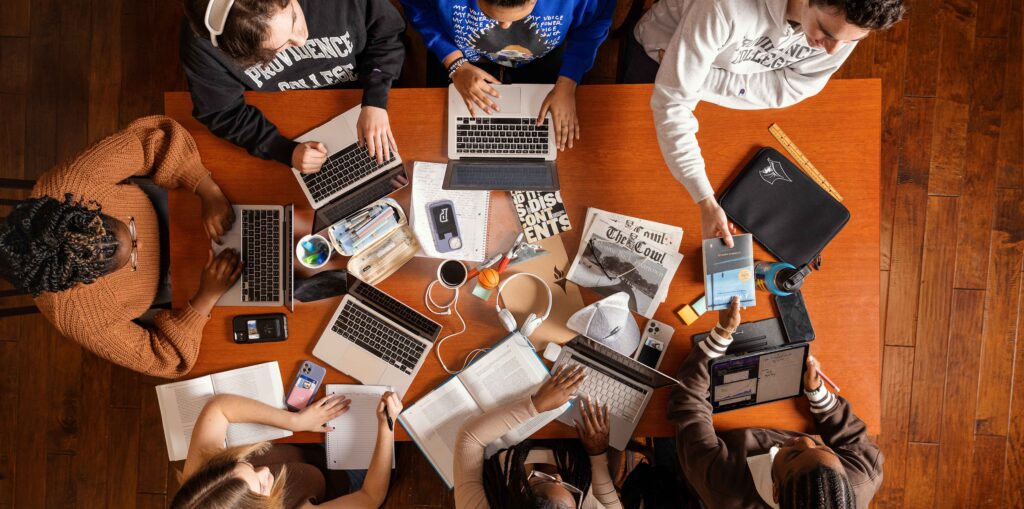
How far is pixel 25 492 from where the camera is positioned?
8.23ft

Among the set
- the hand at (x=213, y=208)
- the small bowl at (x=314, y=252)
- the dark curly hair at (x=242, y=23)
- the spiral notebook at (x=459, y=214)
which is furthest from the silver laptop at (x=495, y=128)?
the hand at (x=213, y=208)

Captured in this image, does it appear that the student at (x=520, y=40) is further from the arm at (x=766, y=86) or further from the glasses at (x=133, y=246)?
the glasses at (x=133, y=246)

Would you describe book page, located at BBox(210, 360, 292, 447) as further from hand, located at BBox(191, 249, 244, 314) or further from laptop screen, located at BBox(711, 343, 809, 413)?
laptop screen, located at BBox(711, 343, 809, 413)

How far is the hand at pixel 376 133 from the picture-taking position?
1721 mm

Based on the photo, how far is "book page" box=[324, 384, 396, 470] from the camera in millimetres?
1766

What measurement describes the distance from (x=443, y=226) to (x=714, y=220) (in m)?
0.80

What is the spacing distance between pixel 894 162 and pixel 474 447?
6.92 feet

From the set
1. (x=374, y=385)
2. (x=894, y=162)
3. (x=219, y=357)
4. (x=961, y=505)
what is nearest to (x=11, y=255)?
(x=219, y=357)

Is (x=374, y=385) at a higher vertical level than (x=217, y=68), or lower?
lower

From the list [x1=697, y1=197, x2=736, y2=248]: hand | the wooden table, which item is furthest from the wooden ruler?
[x1=697, y1=197, x2=736, y2=248]: hand

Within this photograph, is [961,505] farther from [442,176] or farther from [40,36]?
[40,36]

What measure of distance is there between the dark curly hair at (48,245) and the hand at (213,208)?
299 mm

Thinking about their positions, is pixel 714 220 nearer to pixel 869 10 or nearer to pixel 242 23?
pixel 869 10

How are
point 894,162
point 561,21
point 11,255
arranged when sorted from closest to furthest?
point 11,255 < point 561,21 < point 894,162
